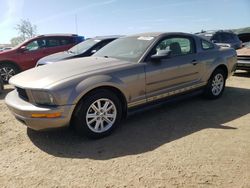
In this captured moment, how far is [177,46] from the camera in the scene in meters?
5.13

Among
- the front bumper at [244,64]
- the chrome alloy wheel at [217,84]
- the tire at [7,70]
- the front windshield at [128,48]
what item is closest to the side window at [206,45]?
the chrome alloy wheel at [217,84]

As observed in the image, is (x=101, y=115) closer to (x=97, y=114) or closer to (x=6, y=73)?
(x=97, y=114)

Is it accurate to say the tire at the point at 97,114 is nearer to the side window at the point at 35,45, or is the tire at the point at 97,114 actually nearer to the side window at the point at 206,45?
the side window at the point at 206,45

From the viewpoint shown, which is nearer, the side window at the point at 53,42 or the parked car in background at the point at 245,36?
the side window at the point at 53,42

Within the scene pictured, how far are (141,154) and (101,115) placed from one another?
2.91 ft

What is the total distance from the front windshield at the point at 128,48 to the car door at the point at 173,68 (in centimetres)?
21

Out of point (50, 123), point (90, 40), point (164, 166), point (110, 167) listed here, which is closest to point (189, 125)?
point (164, 166)

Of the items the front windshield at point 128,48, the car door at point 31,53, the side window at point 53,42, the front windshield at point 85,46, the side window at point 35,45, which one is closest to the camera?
the front windshield at point 128,48

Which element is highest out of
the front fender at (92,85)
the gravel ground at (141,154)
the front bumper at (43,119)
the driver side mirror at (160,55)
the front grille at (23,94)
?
the driver side mirror at (160,55)

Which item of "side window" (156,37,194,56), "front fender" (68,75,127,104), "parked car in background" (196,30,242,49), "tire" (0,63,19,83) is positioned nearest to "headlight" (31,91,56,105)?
"front fender" (68,75,127,104)

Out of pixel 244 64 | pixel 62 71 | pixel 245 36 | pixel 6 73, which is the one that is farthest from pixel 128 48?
pixel 245 36

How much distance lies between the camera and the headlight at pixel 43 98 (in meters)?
3.57

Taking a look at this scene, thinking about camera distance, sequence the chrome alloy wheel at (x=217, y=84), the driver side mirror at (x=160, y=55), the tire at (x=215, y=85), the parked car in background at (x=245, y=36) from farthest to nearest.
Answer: the parked car in background at (x=245, y=36) → the chrome alloy wheel at (x=217, y=84) → the tire at (x=215, y=85) → the driver side mirror at (x=160, y=55)

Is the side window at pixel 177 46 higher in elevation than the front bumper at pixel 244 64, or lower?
higher
